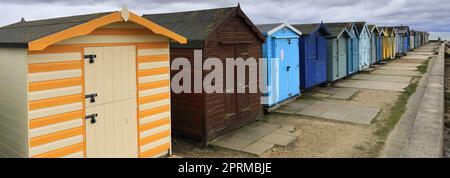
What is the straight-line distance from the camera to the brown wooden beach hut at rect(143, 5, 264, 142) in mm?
7652

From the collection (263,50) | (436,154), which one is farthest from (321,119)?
(436,154)

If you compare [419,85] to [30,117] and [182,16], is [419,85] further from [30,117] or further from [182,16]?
[30,117]

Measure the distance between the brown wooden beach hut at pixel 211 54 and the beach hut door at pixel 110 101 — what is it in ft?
6.42

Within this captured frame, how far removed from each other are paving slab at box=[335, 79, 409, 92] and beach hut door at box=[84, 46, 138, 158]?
40.8ft

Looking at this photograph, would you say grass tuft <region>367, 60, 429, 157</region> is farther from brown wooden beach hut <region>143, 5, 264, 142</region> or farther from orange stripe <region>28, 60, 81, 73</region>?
orange stripe <region>28, 60, 81, 73</region>

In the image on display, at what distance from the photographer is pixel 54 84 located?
15.7 ft

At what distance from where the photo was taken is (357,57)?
20.5 meters

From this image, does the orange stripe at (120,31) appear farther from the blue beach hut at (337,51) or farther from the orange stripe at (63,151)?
the blue beach hut at (337,51)

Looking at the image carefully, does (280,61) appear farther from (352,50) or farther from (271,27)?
(352,50)

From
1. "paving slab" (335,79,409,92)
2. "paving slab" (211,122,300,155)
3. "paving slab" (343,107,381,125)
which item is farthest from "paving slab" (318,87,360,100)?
"paving slab" (211,122,300,155)

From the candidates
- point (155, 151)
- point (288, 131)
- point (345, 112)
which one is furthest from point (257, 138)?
point (345, 112)

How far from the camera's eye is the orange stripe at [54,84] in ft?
15.0

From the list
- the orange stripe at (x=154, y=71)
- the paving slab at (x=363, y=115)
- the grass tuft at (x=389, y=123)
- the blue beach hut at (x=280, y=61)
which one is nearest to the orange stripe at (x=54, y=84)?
the orange stripe at (x=154, y=71)
